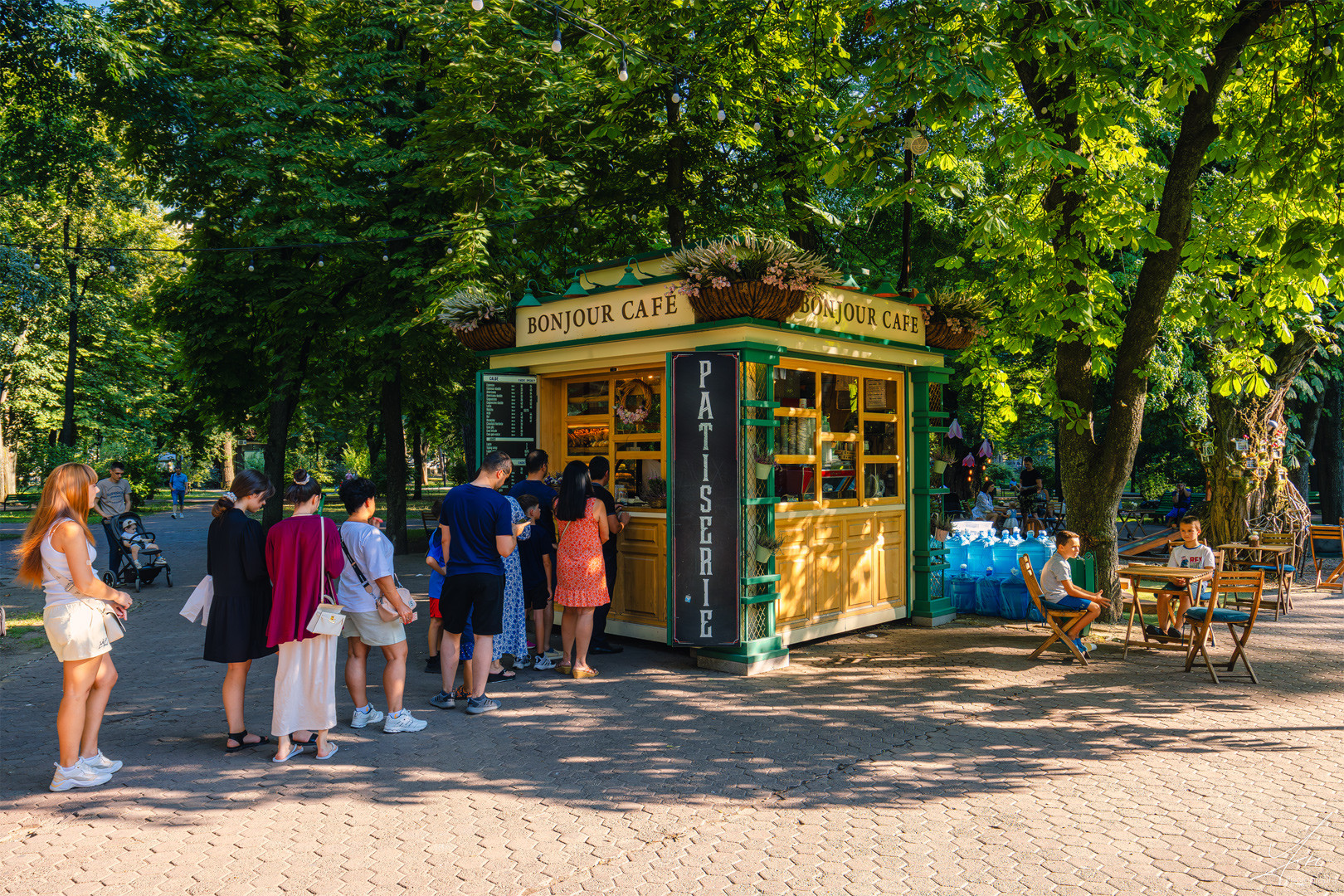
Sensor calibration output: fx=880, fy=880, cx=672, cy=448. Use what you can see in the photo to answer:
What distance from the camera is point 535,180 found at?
1336 cm

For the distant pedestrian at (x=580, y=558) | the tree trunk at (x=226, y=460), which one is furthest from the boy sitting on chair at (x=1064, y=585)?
the tree trunk at (x=226, y=460)

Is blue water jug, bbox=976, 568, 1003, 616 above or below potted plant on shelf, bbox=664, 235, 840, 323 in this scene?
below

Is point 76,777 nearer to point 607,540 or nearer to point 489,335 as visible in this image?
point 607,540

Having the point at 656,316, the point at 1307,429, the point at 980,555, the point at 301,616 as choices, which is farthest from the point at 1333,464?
the point at 301,616

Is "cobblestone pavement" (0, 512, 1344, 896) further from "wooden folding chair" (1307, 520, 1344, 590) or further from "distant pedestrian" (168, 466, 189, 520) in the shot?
"distant pedestrian" (168, 466, 189, 520)

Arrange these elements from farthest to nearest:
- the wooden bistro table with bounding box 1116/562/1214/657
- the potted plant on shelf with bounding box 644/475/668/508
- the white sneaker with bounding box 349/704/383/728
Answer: the potted plant on shelf with bounding box 644/475/668/508 → the wooden bistro table with bounding box 1116/562/1214/657 → the white sneaker with bounding box 349/704/383/728

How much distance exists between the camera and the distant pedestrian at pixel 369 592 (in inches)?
227

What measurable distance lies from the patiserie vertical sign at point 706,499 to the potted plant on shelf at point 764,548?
21 centimetres

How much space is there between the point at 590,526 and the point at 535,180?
7.59m

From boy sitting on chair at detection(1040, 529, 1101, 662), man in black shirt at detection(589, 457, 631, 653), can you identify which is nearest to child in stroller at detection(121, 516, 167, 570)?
man in black shirt at detection(589, 457, 631, 653)

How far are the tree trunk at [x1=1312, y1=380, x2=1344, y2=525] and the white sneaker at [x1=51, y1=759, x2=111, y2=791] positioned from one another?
872 inches

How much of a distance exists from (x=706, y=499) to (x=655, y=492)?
1.16 meters

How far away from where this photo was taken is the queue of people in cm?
495

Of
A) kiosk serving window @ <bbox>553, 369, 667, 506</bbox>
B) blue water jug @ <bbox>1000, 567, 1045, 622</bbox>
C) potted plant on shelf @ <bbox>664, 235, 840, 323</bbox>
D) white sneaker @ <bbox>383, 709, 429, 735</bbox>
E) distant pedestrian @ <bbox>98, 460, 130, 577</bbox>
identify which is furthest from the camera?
distant pedestrian @ <bbox>98, 460, 130, 577</bbox>
